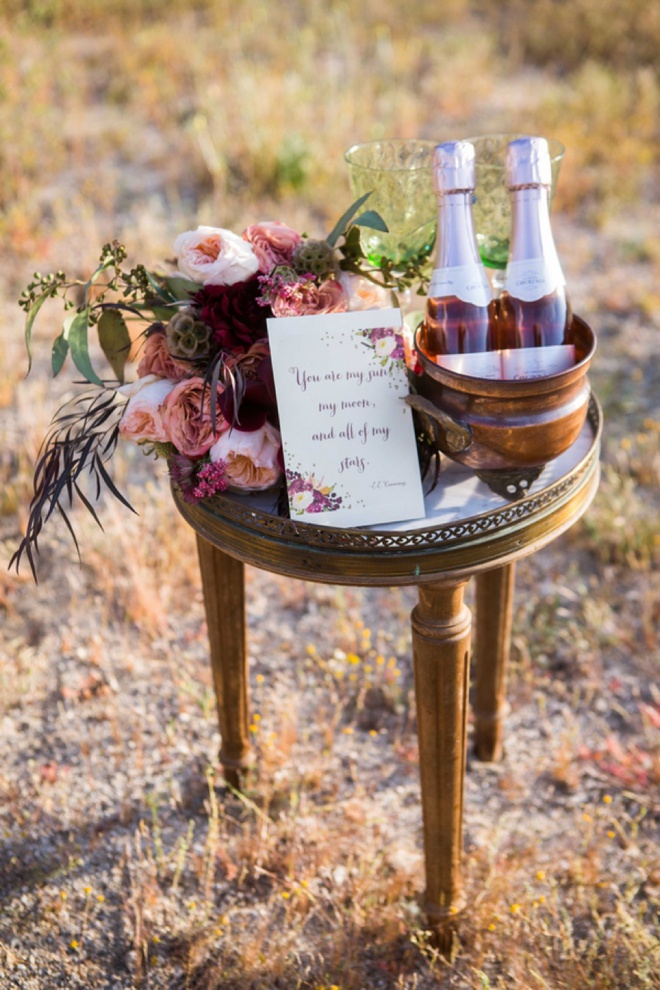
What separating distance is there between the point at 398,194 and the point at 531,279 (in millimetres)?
251

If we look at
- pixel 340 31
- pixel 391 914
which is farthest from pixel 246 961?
pixel 340 31

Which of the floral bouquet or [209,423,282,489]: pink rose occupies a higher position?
the floral bouquet

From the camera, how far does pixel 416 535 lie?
1223 mm

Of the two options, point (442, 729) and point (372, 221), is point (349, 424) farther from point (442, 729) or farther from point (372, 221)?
point (442, 729)

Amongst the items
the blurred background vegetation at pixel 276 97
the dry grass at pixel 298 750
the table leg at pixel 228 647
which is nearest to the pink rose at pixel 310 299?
the table leg at pixel 228 647

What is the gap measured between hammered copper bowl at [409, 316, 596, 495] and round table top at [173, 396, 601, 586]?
48 mm

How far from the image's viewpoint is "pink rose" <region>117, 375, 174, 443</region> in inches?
49.8

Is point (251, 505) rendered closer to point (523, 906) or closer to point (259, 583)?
point (523, 906)

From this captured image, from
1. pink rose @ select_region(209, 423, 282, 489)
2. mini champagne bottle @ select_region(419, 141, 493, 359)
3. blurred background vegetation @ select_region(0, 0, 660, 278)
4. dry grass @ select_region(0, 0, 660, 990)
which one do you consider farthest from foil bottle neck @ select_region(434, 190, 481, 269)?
blurred background vegetation @ select_region(0, 0, 660, 278)

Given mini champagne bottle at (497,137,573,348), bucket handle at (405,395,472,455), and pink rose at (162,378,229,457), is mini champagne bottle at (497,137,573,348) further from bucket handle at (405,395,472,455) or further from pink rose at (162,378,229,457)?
pink rose at (162,378,229,457)

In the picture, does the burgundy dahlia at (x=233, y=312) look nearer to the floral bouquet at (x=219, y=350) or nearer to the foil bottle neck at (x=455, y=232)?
the floral bouquet at (x=219, y=350)

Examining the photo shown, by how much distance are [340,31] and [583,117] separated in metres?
2.15

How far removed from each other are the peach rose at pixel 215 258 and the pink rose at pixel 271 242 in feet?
0.09

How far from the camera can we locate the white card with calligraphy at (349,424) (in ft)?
4.12
